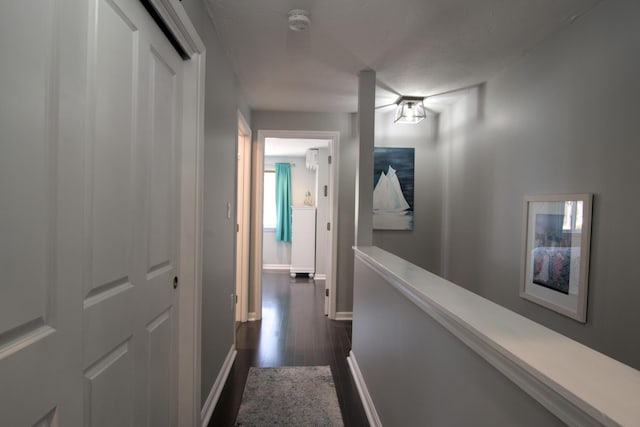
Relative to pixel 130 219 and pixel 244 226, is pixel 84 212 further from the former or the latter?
pixel 244 226

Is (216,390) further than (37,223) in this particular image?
Yes

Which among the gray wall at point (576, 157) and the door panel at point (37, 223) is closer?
the door panel at point (37, 223)

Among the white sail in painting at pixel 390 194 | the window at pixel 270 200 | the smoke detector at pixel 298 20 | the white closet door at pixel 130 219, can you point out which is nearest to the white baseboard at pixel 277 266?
the window at pixel 270 200

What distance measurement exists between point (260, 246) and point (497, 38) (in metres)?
2.71

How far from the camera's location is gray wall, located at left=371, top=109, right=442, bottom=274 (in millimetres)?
3512

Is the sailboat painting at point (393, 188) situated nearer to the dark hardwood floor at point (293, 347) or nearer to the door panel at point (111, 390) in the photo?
the dark hardwood floor at point (293, 347)

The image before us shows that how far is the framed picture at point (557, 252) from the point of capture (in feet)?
5.61

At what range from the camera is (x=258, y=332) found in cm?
323

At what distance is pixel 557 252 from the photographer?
74.7 inches

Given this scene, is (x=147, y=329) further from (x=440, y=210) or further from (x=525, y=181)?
(x=440, y=210)

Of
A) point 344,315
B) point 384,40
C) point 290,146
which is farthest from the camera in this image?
point 290,146

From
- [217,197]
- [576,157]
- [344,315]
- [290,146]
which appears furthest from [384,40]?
[290,146]

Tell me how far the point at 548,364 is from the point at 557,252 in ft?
5.28

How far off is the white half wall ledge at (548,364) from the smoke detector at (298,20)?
5.07ft
